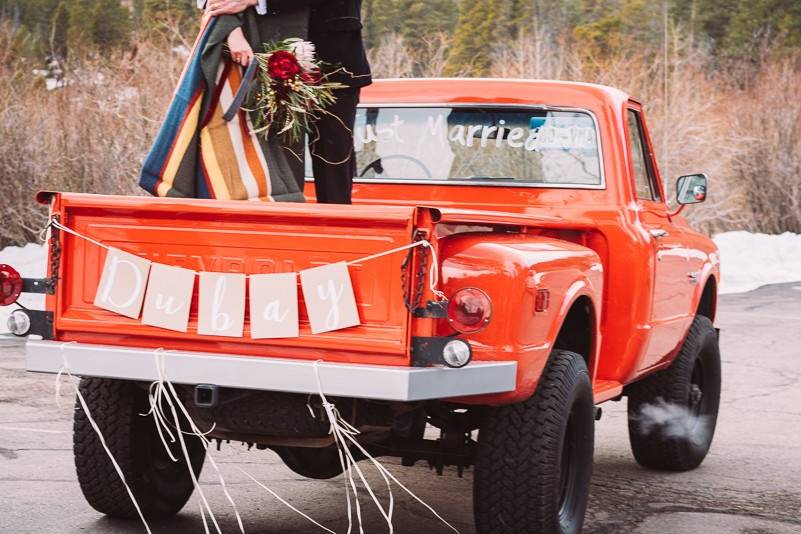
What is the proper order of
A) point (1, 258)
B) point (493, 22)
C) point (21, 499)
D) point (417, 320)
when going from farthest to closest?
point (493, 22) → point (1, 258) → point (21, 499) → point (417, 320)

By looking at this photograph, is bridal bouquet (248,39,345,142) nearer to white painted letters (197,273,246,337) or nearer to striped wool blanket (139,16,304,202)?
striped wool blanket (139,16,304,202)

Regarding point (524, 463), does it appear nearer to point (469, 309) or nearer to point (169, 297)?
point (469, 309)

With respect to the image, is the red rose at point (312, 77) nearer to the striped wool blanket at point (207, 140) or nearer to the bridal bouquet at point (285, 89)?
the bridal bouquet at point (285, 89)

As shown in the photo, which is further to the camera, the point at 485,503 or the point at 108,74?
the point at 108,74

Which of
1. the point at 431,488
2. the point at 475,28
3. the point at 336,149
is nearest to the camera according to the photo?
the point at 336,149

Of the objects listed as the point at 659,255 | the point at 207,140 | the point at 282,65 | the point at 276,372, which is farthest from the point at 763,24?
the point at 276,372

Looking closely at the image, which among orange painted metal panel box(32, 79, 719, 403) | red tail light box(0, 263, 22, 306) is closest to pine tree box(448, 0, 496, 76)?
orange painted metal panel box(32, 79, 719, 403)

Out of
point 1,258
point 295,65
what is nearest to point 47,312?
point 295,65

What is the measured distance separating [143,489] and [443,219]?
1.71 metres

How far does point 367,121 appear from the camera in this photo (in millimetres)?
6398

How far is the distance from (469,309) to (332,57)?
59.3 inches

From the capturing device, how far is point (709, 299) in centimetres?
724

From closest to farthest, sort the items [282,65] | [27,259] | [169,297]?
[169,297] → [282,65] → [27,259]

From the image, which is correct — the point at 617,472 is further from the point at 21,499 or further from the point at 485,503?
the point at 21,499
